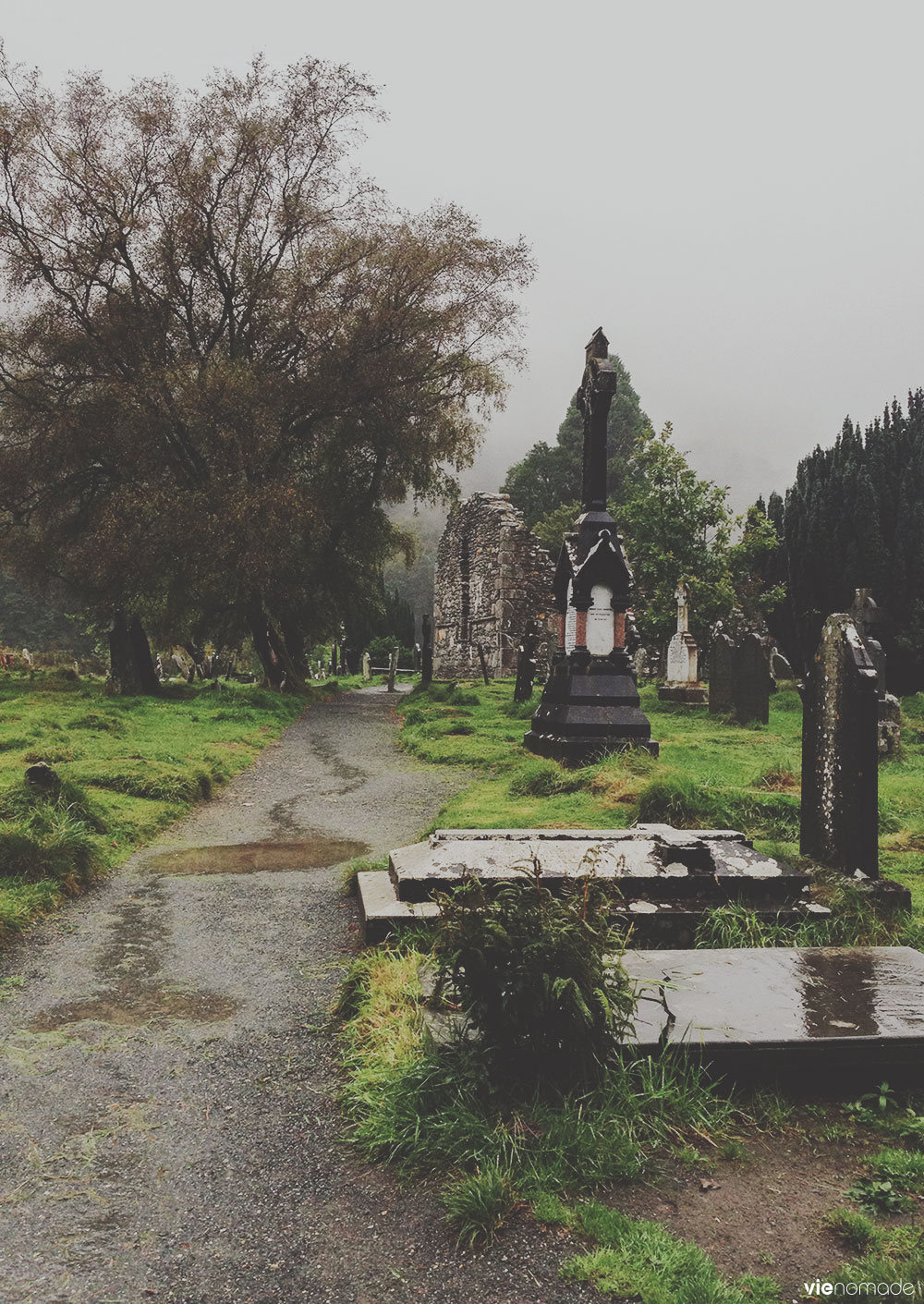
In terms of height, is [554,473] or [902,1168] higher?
[554,473]

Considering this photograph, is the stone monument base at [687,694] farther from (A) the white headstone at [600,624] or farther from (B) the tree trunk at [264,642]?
(B) the tree trunk at [264,642]

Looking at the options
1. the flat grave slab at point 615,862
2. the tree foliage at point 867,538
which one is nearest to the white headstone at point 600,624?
the flat grave slab at point 615,862

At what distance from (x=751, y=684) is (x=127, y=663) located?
12.4 metres

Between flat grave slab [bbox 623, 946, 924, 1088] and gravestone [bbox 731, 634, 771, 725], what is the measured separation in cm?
1117

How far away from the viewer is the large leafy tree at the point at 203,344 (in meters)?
17.9

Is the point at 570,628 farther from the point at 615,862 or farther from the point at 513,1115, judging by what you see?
the point at 513,1115

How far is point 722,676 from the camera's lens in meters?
16.4

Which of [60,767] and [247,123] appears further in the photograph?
[247,123]

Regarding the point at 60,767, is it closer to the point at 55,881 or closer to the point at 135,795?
the point at 135,795

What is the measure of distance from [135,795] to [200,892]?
2920 mm

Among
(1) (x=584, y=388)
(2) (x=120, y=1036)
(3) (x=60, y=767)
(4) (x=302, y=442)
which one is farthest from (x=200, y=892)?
(4) (x=302, y=442)

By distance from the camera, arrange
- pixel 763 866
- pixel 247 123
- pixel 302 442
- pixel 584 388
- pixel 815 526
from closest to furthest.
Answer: pixel 763 866, pixel 584 388, pixel 247 123, pixel 302 442, pixel 815 526

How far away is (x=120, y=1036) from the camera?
151 inches

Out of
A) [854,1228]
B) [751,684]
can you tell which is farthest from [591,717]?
[854,1228]
